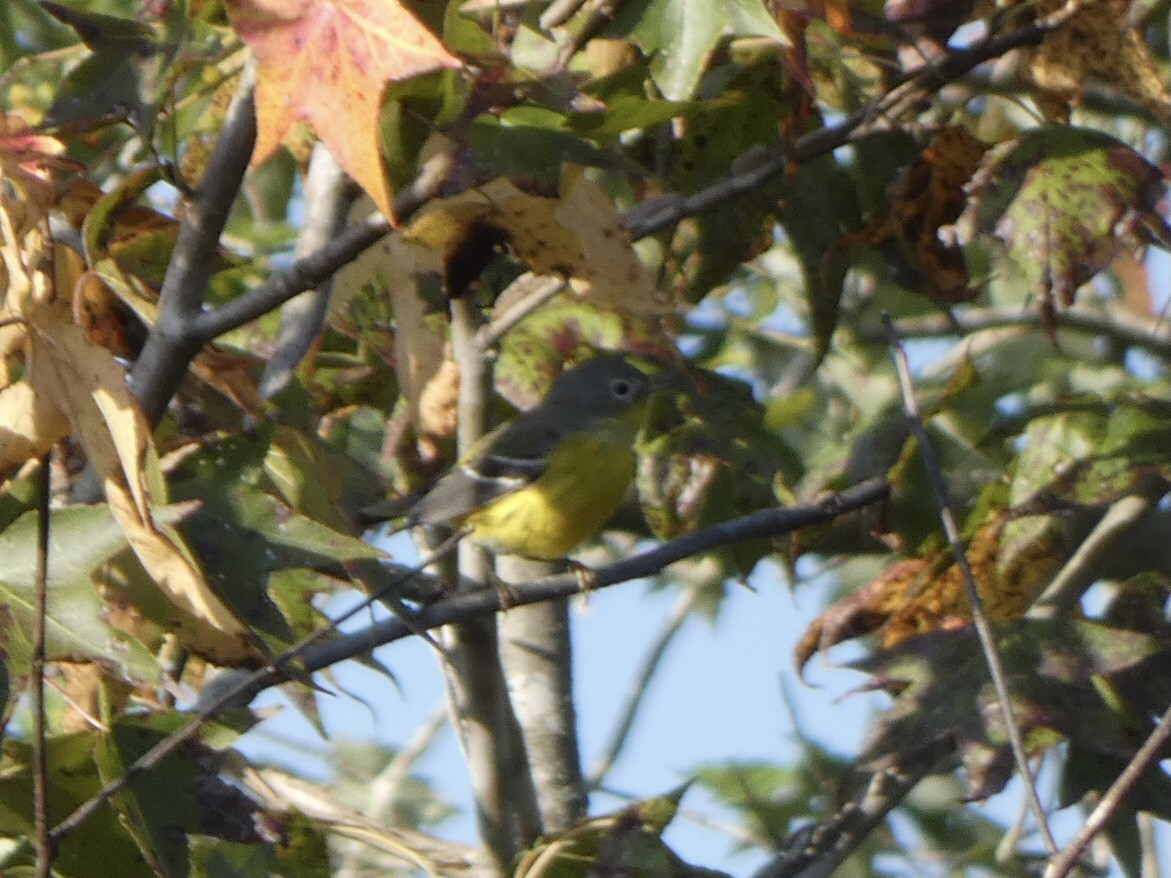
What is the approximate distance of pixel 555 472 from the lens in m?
4.64

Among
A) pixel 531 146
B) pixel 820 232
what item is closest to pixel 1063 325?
pixel 820 232

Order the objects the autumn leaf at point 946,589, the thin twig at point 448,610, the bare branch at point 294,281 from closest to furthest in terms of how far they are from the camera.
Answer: the thin twig at point 448,610, the bare branch at point 294,281, the autumn leaf at point 946,589

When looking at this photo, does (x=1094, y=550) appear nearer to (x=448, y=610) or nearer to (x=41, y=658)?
(x=448, y=610)

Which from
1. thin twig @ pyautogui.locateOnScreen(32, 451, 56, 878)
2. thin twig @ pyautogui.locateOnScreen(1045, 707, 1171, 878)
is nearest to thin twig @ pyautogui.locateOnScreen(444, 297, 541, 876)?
thin twig @ pyautogui.locateOnScreen(32, 451, 56, 878)

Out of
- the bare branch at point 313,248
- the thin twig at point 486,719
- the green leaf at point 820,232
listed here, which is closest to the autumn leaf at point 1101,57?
the green leaf at point 820,232

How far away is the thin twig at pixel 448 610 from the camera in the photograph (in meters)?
1.85

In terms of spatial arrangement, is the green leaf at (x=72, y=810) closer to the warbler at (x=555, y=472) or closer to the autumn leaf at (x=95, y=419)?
the autumn leaf at (x=95, y=419)

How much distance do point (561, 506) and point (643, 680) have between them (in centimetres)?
101

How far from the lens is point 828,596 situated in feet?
18.1

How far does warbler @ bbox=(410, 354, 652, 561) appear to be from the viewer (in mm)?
4199

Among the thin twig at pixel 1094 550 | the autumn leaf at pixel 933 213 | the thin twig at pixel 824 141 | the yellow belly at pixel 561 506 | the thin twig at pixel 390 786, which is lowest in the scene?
the thin twig at pixel 390 786

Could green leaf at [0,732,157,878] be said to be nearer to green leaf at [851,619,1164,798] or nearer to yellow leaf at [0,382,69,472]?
yellow leaf at [0,382,69,472]

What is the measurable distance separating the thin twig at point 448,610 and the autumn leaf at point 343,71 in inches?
18.9

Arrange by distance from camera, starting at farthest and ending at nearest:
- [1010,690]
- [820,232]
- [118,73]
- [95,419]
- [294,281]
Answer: [820,232] → [1010,690] → [118,73] → [294,281] → [95,419]
